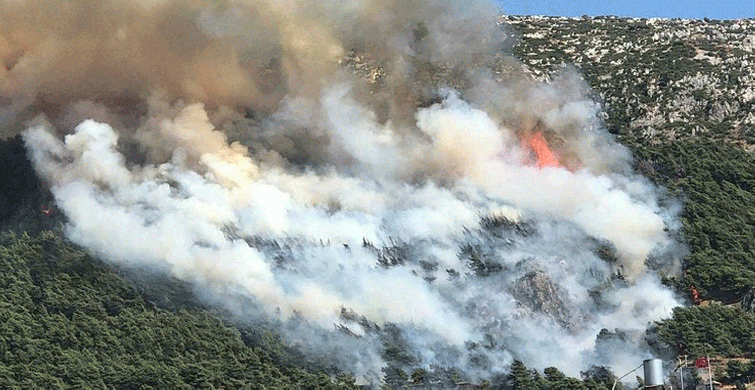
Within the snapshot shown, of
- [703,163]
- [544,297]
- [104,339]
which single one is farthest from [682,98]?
[104,339]

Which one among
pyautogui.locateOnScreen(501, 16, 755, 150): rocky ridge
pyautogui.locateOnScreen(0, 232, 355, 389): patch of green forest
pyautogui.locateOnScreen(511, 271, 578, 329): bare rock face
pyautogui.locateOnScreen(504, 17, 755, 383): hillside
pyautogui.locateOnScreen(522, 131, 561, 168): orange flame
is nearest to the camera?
pyautogui.locateOnScreen(0, 232, 355, 389): patch of green forest

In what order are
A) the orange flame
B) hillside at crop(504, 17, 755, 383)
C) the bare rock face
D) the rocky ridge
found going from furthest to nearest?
the rocky ridge < the orange flame < the bare rock face < hillside at crop(504, 17, 755, 383)

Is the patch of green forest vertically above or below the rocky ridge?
below

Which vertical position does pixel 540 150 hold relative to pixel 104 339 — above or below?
above

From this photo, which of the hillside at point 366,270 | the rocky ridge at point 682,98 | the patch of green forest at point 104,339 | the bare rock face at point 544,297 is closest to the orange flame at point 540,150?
the hillside at point 366,270

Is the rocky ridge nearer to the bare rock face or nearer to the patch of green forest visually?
the bare rock face

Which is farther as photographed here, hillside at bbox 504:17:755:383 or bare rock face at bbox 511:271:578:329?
bare rock face at bbox 511:271:578:329

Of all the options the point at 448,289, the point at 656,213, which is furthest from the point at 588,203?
the point at 448,289

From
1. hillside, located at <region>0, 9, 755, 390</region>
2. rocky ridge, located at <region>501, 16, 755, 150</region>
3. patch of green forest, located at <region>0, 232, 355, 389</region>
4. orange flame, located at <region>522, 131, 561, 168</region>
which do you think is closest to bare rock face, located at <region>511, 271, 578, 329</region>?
hillside, located at <region>0, 9, 755, 390</region>

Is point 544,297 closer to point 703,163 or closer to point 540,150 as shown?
point 540,150

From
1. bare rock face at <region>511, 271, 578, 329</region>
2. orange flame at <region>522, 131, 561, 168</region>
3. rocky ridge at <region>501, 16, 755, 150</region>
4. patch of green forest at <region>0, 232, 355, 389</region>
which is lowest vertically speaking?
patch of green forest at <region>0, 232, 355, 389</region>
